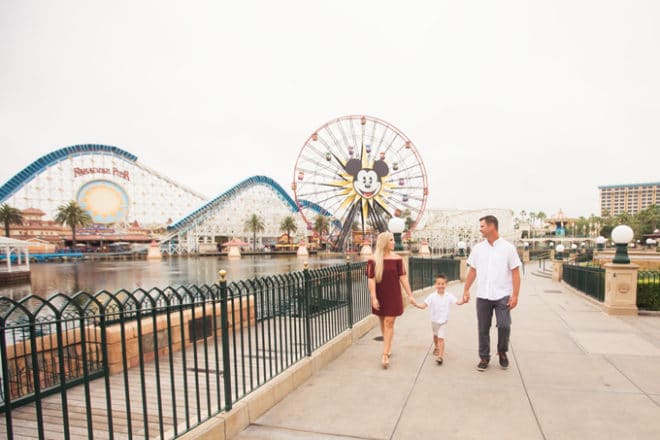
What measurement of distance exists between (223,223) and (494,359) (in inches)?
3074

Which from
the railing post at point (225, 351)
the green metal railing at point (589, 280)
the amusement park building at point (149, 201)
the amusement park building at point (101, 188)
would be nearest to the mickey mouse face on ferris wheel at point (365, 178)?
the amusement park building at point (149, 201)

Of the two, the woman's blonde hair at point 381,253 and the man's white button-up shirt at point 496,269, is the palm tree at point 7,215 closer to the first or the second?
the woman's blonde hair at point 381,253

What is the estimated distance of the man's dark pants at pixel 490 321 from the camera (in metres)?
4.86

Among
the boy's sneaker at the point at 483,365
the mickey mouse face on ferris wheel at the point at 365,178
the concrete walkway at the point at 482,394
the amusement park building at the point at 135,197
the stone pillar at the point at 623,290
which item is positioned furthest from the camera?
the amusement park building at the point at 135,197

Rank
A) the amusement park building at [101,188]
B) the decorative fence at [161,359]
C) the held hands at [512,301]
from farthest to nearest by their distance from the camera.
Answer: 1. the amusement park building at [101,188]
2. the held hands at [512,301]
3. the decorative fence at [161,359]

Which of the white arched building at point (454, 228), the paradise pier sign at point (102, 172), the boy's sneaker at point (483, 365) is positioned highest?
the paradise pier sign at point (102, 172)

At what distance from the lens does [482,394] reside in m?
4.15

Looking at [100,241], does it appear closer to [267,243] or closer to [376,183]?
[267,243]

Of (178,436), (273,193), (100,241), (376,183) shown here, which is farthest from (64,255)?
(178,436)

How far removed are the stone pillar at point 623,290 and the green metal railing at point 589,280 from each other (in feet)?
3.73

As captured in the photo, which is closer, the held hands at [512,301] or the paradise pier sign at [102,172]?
the held hands at [512,301]

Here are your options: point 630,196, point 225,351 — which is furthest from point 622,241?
point 630,196

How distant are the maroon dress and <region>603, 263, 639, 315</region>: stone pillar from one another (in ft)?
20.6

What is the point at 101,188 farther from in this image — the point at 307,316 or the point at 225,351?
the point at 225,351
